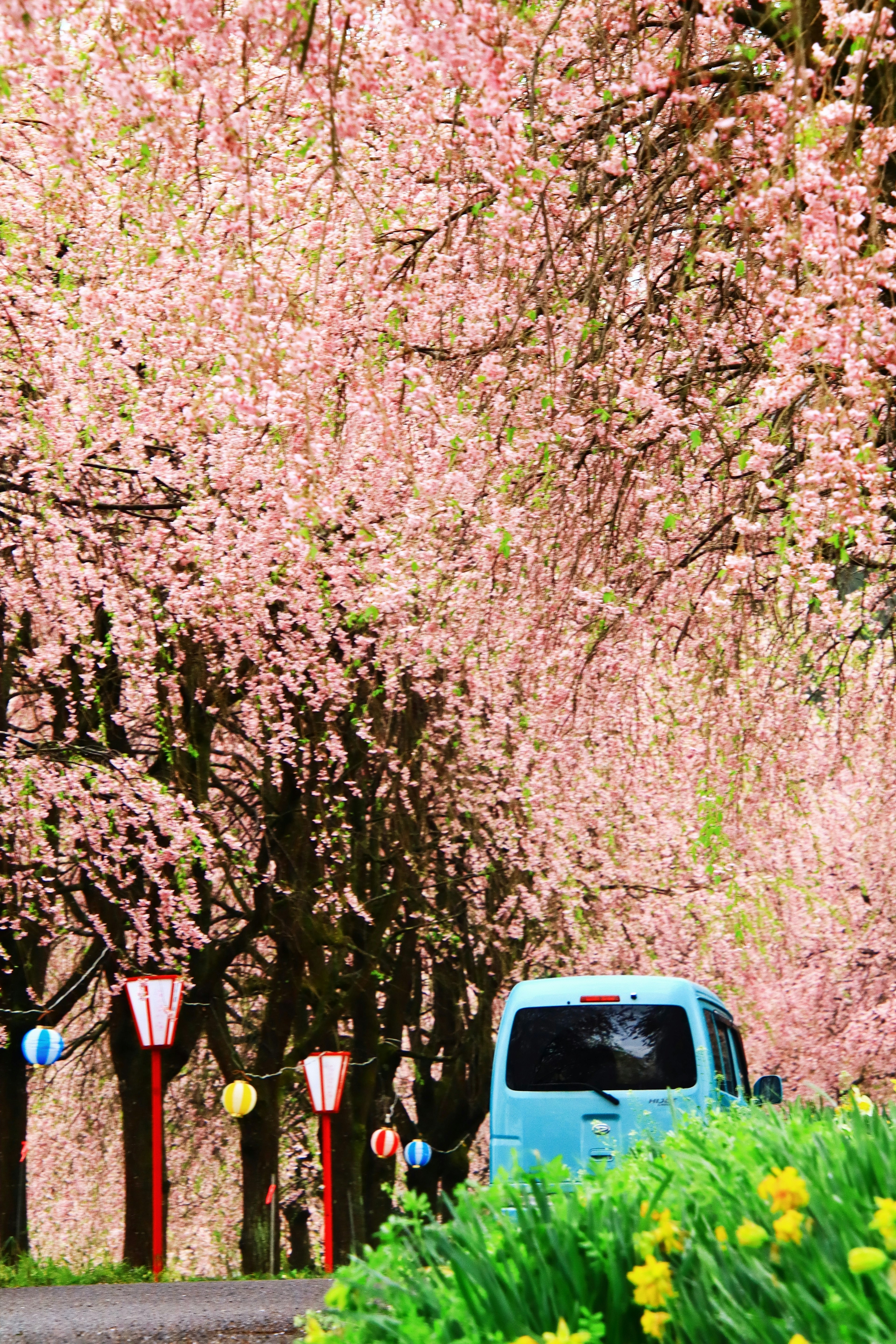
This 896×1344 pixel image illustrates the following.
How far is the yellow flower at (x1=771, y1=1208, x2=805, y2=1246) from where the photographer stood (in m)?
3.00

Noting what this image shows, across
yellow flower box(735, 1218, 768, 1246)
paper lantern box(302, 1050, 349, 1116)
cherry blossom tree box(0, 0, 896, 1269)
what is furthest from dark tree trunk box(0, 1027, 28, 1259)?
yellow flower box(735, 1218, 768, 1246)

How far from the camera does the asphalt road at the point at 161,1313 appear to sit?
27.3ft

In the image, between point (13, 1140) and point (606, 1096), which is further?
point (13, 1140)

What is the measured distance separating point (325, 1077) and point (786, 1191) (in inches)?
584

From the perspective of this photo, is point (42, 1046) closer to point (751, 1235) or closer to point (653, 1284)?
point (653, 1284)

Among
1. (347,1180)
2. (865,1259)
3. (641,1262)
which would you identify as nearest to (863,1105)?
(641,1262)

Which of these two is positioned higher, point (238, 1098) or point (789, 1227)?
point (789, 1227)

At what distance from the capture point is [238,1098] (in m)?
17.6

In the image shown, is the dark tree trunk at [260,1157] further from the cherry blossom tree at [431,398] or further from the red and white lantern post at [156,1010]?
the red and white lantern post at [156,1010]

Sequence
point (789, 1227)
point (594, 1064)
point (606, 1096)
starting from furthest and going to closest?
point (594, 1064) < point (606, 1096) < point (789, 1227)

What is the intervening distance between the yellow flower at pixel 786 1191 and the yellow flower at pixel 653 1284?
24cm

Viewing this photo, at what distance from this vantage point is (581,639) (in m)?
12.1

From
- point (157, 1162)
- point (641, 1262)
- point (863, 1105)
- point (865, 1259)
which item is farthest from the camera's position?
point (157, 1162)

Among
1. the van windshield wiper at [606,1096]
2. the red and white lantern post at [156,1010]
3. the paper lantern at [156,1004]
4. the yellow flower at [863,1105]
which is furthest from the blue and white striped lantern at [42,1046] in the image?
the yellow flower at [863,1105]
